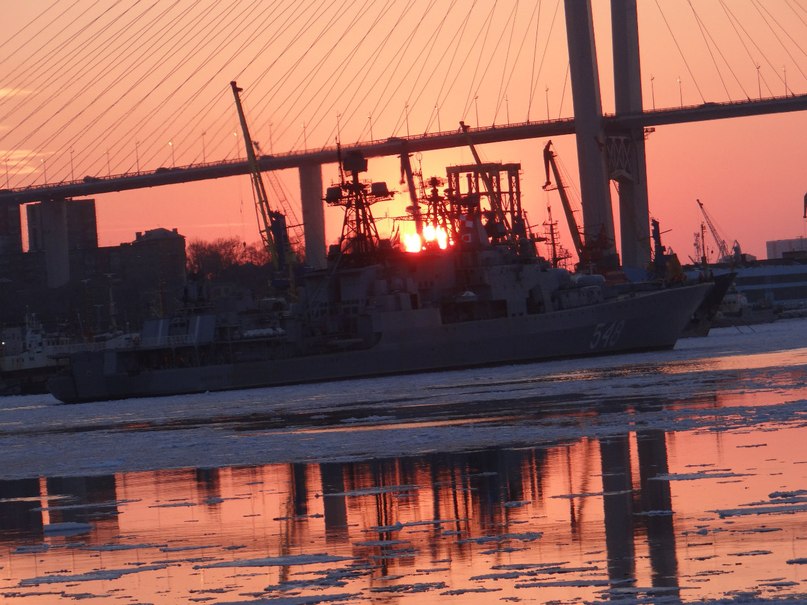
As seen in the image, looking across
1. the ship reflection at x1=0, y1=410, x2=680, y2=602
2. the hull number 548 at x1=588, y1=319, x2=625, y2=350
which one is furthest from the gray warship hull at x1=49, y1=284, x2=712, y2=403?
the ship reflection at x1=0, y1=410, x2=680, y2=602

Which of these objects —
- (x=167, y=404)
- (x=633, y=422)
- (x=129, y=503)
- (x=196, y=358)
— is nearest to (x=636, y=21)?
(x=196, y=358)

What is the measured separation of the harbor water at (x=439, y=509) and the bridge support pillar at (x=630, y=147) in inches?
2262

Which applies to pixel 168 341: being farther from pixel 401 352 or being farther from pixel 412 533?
pixel 412 533

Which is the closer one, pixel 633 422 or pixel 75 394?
pixel 633 422

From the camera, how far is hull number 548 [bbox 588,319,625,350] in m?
49.1

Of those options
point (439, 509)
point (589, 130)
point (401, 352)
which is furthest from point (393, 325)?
point (439, 509)

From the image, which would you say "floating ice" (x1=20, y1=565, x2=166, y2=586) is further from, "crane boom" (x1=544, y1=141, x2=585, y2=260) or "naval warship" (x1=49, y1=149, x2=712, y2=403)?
"crane boom" (x1=544, y1=141, x2=585, y2=260)

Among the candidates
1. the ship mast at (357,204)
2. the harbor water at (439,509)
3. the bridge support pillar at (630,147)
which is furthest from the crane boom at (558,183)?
A: the harbor water at (439,509)

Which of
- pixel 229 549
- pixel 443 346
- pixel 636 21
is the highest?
pixel 636 21

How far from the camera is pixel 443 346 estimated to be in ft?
158

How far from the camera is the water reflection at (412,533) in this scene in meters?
7.56

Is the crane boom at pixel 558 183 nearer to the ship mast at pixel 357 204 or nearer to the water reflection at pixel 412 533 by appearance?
the ship mast at pixel 357 204

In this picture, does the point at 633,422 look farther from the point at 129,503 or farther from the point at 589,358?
the point at 589,358

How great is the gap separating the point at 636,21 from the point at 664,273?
1767 centimetres
